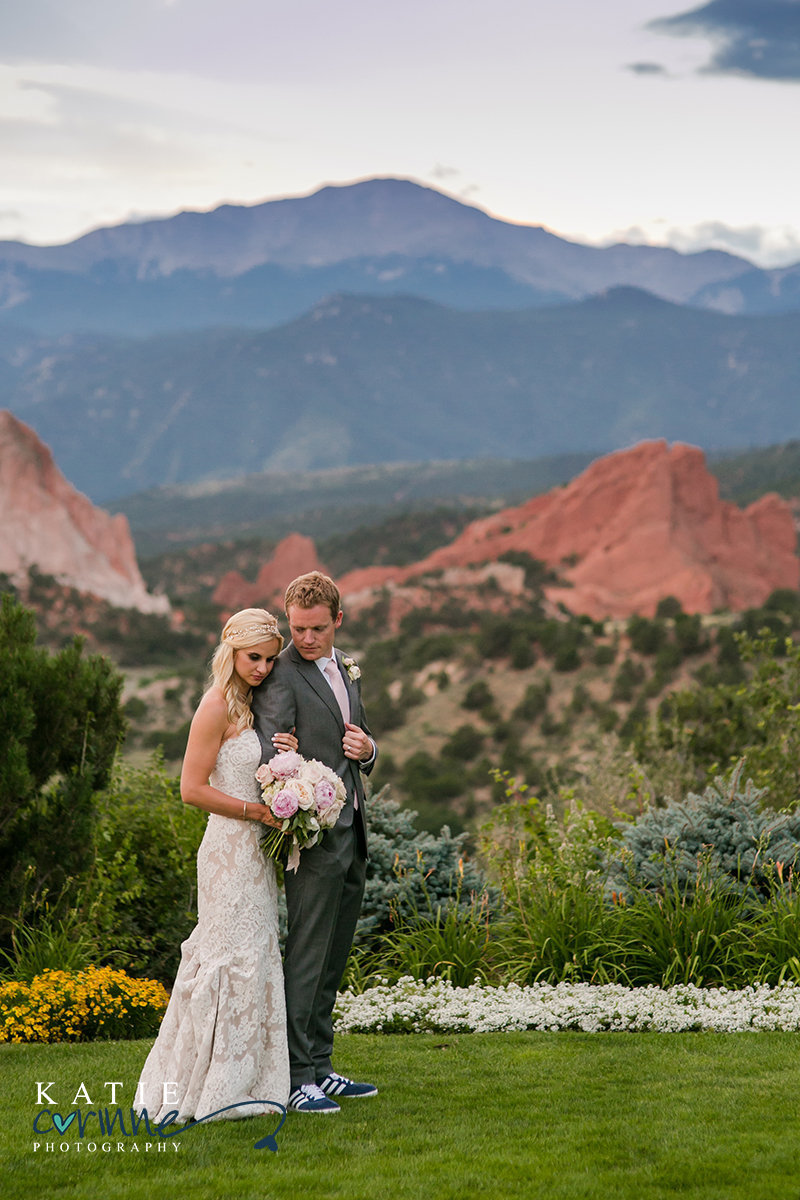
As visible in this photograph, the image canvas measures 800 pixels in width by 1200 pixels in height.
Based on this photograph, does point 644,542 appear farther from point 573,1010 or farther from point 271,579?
point 573,1010

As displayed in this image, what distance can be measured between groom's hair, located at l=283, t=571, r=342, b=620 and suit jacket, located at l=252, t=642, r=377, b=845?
0.21 m

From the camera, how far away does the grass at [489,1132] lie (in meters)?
4.02

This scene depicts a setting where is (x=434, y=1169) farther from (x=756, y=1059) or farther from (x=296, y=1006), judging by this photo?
(x=756, y=1059)

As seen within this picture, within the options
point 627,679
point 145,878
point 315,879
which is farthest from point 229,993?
point 627,679

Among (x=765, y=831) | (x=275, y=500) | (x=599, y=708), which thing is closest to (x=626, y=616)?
(x=599, y=708)

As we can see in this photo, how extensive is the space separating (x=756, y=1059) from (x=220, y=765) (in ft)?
9.21

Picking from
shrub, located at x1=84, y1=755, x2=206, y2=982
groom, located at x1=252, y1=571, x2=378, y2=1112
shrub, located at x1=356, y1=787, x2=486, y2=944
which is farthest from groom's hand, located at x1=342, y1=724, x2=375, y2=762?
shrub, located at x1=84, y1=755, x2=206, y2=982

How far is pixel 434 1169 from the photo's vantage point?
418 centimetres

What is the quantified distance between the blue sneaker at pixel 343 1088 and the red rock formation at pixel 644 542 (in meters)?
47.8

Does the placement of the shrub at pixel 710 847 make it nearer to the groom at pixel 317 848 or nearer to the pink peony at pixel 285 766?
the groom at pixel 317 848

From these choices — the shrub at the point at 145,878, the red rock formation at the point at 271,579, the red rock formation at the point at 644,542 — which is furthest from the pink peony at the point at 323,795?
the red rock formation at the point at 271,579

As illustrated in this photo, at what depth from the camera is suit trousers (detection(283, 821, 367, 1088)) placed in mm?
4754

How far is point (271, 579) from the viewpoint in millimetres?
82062

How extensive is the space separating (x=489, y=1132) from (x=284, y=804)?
4.81 feet
